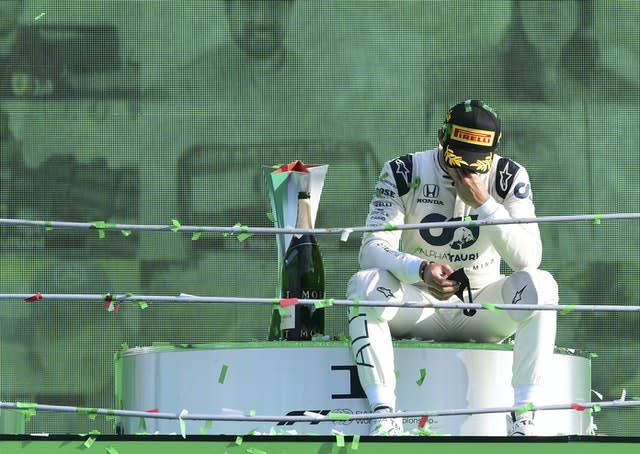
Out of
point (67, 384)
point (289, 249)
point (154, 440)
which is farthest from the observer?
point (67, 384)

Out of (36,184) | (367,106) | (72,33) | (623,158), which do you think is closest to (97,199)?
(36,184)

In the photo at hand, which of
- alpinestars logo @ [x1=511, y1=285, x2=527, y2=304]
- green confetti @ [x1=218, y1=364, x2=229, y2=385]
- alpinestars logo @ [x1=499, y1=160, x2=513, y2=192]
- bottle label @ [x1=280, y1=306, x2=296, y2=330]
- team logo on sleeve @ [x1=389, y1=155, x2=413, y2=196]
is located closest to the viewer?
alpinestars logo @ [x1=511, y1=285, x2=527, y2=304]

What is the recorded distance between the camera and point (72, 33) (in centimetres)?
913

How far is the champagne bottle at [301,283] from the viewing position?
442cm

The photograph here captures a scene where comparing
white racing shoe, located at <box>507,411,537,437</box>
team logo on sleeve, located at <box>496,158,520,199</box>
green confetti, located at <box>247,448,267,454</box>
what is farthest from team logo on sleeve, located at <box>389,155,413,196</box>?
green confetti, located at <box>247,448,267,454</box>

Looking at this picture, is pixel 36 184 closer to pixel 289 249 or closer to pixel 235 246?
pixel 235 246

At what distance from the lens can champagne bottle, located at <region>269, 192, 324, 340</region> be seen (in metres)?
4.42

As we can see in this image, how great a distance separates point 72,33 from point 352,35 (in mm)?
1753

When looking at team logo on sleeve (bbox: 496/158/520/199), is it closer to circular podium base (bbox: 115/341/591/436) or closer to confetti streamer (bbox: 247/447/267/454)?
circular podium base (bbox: 115/341/591/436)

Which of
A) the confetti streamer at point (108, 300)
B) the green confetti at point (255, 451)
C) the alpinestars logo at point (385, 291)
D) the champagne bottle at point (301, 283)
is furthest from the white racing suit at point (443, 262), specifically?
the confetti streamer at point (108, 300)

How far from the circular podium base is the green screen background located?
450cm

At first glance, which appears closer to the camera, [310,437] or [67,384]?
[310,437]

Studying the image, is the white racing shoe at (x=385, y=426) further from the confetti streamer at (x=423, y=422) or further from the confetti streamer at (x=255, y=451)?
the confetti streamer at (x=255, y=451)

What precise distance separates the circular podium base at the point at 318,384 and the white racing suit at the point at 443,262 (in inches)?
4.7
